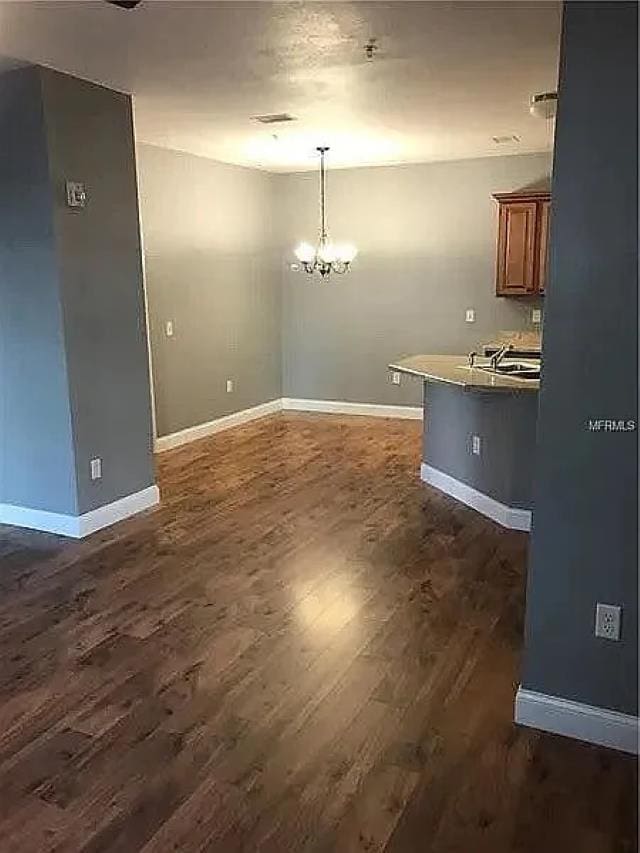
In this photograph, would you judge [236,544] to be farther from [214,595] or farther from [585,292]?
[585,292]

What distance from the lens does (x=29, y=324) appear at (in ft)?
13.9

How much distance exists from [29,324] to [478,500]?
2.88m

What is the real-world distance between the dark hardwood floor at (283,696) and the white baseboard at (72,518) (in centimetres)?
9

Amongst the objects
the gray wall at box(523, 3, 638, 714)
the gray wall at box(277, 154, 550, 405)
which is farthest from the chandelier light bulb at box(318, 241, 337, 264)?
the gray wall at box(523, 3, 638, 714)

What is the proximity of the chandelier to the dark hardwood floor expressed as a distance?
9.87 ft

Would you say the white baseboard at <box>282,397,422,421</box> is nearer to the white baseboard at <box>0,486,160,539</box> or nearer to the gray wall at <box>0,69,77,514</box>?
the white baseboard at <box>0,486,160,539</box>

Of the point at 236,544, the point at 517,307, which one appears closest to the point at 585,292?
the point at 236,544

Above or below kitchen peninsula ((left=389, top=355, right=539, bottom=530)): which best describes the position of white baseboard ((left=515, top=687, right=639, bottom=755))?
below

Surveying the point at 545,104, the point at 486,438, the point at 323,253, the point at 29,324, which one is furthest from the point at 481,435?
the point at 323,253

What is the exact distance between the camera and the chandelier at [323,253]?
694 cm

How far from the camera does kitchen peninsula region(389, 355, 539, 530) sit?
436cm

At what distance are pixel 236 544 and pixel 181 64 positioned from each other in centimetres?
249

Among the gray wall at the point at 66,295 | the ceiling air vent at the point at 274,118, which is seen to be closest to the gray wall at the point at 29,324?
the gray wall at the point at 66,295

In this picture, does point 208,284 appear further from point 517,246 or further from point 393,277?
point 517,246
